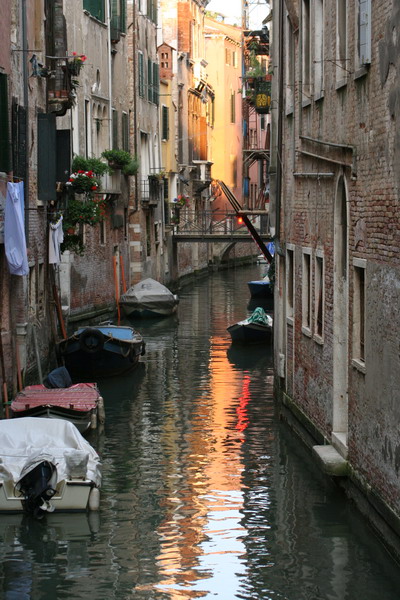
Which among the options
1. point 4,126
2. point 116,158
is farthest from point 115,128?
point 4,126

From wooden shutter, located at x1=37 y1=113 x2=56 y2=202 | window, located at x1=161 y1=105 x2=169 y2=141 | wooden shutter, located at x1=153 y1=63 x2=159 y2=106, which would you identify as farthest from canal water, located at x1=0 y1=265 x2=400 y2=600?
window, located at x1=161 y1=105 x2=169 y2=141

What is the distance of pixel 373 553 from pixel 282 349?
7831 mm

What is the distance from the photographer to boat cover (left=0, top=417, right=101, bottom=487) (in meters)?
13.5

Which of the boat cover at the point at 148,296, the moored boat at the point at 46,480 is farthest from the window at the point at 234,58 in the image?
the moored boat at the point at 46,480

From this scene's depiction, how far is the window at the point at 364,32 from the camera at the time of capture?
39.9 feet

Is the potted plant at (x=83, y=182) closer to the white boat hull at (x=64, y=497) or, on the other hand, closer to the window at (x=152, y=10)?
the white boat hull at (x=64, y=497)

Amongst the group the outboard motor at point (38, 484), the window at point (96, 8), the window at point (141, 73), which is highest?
the window at point (96, 8)

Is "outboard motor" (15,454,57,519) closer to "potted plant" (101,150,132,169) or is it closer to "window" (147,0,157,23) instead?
"potted plant" (101,150,132,169)

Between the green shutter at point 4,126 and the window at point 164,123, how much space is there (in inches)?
1193

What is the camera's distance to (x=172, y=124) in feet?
171

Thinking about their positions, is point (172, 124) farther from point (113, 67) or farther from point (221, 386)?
point (221, 386)

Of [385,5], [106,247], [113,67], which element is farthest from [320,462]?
[113,67]

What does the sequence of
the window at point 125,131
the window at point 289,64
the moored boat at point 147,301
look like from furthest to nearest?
the window at point 125,131, the moored boat at point 147,301, the window at point 289,64

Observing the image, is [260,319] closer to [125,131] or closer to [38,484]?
[125,131]
